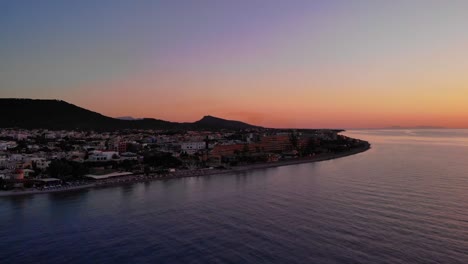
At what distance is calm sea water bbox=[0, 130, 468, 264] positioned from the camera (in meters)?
10.3

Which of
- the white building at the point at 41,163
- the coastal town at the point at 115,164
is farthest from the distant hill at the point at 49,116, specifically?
the white building at the point at 41,163

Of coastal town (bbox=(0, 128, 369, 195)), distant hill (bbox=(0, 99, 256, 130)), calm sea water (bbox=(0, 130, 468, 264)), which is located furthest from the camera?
distant hill (bbox=(0, 99, 256, 130))

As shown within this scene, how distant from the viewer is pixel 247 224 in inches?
520

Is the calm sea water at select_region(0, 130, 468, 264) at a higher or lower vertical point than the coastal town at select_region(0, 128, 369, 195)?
lower

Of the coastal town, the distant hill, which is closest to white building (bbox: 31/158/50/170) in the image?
the coastal town

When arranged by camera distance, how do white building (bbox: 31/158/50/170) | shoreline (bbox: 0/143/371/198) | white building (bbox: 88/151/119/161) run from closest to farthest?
shoreline (bbox: 0/143/371/198)
white building (bbox: 31/158/50/170)
white building (bbox: 88/151/119/161)

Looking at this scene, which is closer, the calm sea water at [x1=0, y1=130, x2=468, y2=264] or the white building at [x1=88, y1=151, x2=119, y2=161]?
the calm sea water at [x1=0, y1=130, x2=468, y2=264]

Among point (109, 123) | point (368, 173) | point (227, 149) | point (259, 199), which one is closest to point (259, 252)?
point (259, 199)

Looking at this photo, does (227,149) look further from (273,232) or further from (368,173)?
(273,232)

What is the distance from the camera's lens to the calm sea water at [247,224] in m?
10.3

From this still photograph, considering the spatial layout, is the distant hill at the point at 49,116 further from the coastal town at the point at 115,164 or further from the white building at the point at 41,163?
the white building at the point at 41,163

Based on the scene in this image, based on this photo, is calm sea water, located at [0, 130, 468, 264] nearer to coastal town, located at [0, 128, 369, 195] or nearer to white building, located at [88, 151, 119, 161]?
coastal town, located at [0, 128, 369, 195]

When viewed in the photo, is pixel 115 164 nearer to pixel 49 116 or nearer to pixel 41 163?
pixel 41 163

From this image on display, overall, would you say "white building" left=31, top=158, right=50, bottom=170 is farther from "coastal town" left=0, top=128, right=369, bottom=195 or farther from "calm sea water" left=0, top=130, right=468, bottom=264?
"calm sea water" left=0, top=130, right=468, bottom=264
